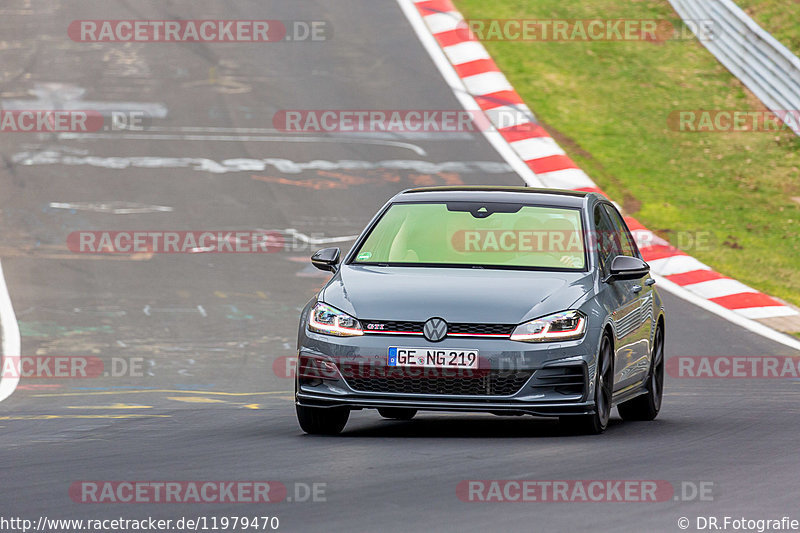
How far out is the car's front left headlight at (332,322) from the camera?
30.1ft

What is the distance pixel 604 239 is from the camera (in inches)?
416

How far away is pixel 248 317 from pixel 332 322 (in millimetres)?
6179

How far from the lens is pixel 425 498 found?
7.13 m

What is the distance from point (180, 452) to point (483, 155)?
12.9 meters

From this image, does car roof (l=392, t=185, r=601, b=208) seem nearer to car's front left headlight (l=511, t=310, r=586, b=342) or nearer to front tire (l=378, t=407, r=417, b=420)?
car's front left headlight (l=511, t=310, r=586, b=342)

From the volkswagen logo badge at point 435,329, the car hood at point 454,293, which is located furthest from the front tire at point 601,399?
the volkswagen logo badge at point 435,329

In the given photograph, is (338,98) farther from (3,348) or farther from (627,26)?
(3,348)

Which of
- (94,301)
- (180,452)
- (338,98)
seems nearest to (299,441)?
(180,452)

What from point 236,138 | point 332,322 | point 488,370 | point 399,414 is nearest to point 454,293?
point 488,370

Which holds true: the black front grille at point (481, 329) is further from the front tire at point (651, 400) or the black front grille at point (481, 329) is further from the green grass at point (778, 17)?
the green grass at point (778, 17)

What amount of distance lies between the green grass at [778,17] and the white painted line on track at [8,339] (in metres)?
15.1

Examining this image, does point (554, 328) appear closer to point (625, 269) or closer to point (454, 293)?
point (454, 293)

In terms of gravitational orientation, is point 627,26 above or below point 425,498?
below

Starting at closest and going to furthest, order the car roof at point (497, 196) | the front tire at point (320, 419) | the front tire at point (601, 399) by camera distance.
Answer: the front tire at point (601, 399)
the front tire at point (320, 419)
the car roof at point (497, 196)
